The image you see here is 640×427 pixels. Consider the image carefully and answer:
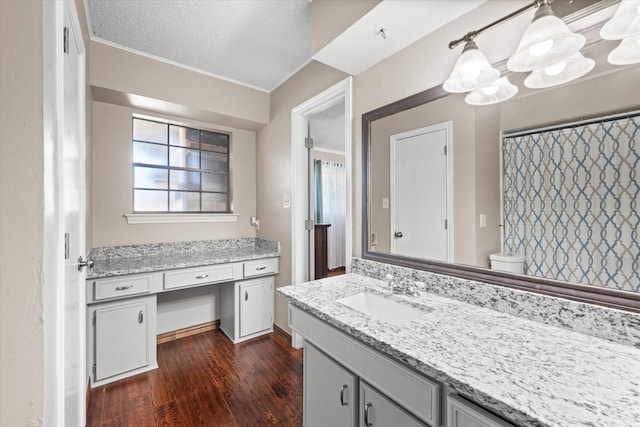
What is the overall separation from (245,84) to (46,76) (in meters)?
2.17

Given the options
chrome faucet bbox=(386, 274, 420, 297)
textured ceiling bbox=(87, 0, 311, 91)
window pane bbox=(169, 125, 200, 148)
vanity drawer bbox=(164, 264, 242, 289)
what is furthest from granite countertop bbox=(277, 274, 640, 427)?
window pane bbox=(169, 125, 200, 148)

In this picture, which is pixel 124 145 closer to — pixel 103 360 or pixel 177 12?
pixel 177 12

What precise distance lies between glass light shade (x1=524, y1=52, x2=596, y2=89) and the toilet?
67cm

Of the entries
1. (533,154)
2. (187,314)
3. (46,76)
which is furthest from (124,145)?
(533,154)

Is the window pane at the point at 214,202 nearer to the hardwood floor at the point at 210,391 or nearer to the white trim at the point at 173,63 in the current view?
the white trim at the point at 173,63

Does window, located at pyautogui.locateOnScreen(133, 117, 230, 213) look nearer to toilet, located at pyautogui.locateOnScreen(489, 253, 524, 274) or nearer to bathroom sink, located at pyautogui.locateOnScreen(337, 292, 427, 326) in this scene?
bathroom sink, located at pyautogui.locateOnScreen(337, 292, 427, 326)

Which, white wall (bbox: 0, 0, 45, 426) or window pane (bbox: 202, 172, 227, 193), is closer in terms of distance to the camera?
white wall (bbox: 0, 0, 45, 426)

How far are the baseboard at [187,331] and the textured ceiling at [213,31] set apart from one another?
2.49 m

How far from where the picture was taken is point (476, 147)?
1.27 metres

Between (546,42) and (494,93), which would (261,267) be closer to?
(494,93)

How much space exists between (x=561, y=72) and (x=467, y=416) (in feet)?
3.88

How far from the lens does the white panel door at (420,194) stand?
4.59 ft

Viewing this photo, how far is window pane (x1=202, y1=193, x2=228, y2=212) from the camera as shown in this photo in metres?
2.99

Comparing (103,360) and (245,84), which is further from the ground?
(245,84)
